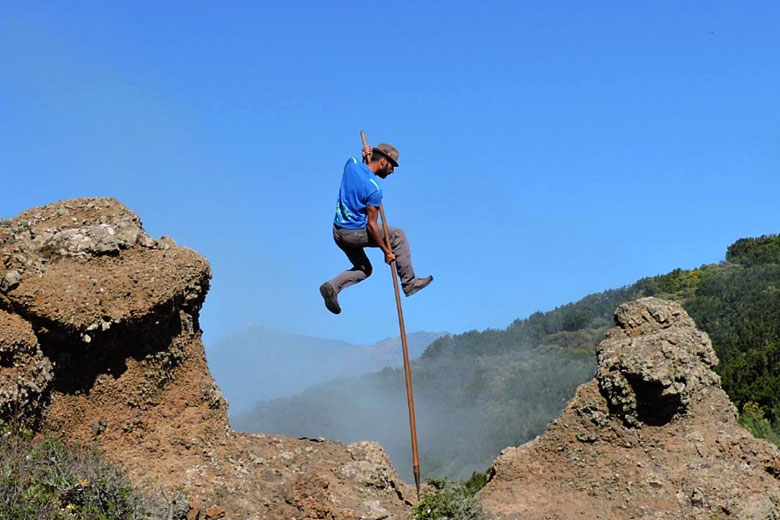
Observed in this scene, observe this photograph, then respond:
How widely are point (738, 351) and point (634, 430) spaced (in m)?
20.2

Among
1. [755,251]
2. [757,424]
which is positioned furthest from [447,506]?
[755,251]

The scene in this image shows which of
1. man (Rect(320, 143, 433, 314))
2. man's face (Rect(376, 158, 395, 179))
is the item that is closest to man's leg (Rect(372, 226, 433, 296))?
man (Rect(320, 143, 433, 314))

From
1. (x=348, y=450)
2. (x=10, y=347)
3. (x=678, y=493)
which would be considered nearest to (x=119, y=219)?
(x=10, y=347)

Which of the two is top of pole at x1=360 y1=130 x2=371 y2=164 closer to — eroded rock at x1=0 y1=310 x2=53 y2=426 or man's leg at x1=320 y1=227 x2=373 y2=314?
man's leg at x1=320 y1=227 x2=373 y2=314

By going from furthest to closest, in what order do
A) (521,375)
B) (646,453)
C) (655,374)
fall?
(521,375), (646,453), (655,374)

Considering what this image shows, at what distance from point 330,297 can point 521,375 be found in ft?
86.5

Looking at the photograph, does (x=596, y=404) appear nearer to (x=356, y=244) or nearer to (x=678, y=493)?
(x=678, y=493)

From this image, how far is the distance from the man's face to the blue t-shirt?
0.18 metres

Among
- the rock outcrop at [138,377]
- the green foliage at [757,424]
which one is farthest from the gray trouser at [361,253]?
the green foliage at [757,424]

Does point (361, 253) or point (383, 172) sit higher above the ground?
point (383, 172)

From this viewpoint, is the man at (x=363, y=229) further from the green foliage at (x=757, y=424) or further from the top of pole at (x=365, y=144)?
the green foliage at (x=757, y=424)

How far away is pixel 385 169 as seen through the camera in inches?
417

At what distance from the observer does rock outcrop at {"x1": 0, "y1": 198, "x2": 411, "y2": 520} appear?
312 inches

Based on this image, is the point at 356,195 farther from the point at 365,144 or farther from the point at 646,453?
the point at 646,453
